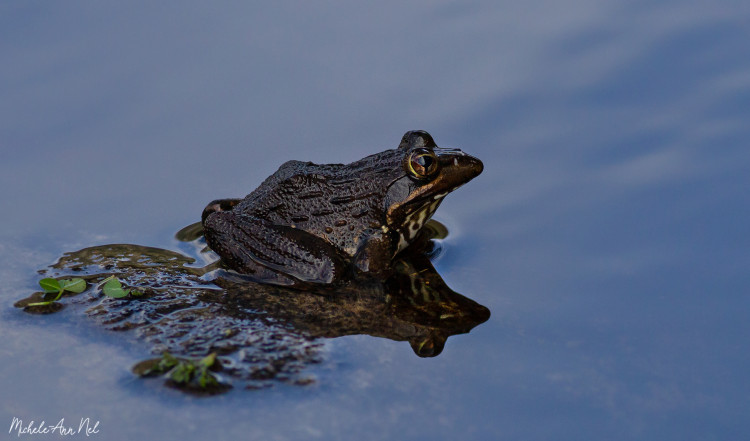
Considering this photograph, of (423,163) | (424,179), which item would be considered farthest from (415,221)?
(423,163)

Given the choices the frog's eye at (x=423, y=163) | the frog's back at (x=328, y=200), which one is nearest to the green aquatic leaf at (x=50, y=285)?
the frog's back at (x=328, y=200)

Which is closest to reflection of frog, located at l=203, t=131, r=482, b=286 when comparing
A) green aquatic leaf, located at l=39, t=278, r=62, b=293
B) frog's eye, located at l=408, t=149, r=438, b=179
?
frog's eye, located at l=408, t=149, r=438, b=179

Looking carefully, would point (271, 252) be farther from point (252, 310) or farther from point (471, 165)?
point (471, 165)

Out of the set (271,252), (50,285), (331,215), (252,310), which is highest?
(331,215)

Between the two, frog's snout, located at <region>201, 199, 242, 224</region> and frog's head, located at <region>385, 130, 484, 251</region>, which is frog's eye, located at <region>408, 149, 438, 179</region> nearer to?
frog's head, located at <region>385, 130, 484, 251</region>

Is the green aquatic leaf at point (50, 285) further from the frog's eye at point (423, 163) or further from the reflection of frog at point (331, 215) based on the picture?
the frog's eye at point (423, 163)

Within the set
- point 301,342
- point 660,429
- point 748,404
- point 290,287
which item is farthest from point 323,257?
point 748,404

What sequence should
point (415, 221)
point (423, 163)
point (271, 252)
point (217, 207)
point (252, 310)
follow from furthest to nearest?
1. point (415, 221)
2. point (217, 207)
3. point (423, 163)
4. point (271, 252)
5. point (252, 310)

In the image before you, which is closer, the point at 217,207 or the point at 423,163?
the point at 423,163
